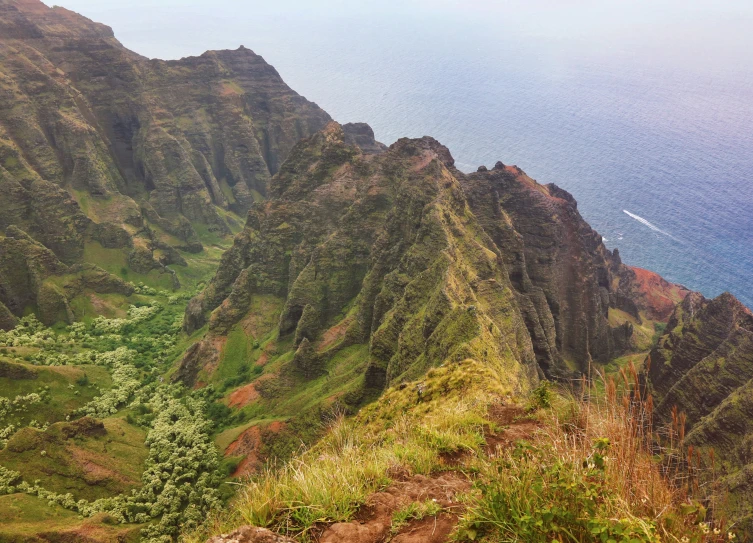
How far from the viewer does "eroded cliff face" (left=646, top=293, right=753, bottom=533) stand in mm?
33872

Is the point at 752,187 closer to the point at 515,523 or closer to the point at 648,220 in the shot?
the point at 648,220

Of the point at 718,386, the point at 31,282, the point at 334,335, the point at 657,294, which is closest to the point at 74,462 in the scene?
the point at 334,335

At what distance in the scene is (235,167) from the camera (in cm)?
15312

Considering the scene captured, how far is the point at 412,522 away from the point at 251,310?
69.2 m

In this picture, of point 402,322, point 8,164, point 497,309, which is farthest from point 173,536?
point 8,164

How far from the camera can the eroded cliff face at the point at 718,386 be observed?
111 feet

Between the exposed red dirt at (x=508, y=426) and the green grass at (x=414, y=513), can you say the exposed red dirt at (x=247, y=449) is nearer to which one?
the exposed red dirt at (x=508, y=426)

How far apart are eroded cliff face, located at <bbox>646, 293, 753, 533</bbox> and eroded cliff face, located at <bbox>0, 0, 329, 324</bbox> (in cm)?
10303

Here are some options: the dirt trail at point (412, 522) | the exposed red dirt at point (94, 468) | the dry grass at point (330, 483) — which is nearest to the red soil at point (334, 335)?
the exposed red dirt at point (94, 468)

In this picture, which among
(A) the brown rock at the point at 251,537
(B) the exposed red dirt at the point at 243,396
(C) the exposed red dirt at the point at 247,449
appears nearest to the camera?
(A) the brown rock at the point at 251,537

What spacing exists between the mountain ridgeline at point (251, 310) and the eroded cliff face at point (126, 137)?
1.91 ft

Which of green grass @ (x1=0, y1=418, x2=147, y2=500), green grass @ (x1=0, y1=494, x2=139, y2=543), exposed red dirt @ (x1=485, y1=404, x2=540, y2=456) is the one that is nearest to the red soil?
green grass @ (x1=0, y1=418, x2=147, y2=500)

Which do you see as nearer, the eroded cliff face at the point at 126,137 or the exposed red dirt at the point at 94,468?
the exposed red dirt at the point at 94,468

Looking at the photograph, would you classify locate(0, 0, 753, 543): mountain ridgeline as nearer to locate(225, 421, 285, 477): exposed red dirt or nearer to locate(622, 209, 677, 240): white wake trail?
locate(225, 421, 285, 477): exposed red dirt
